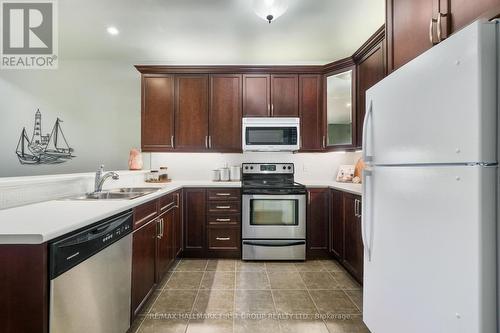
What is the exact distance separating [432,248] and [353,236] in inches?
62.9

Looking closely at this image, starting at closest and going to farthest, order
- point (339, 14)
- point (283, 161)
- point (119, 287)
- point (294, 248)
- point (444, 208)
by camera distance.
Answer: point (444, 208)
point (119, 287)
point (339, 14)
point (294, 248)
point (283, 161)

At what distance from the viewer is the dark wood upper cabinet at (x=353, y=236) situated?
→ 7.47 ft

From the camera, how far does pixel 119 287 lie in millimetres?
1439

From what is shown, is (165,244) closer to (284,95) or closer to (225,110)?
(225,110)

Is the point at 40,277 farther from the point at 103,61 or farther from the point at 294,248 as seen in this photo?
the point at 103,61

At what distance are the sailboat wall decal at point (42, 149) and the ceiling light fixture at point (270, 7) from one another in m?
3.22

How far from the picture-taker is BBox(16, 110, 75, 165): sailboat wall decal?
3.57 m

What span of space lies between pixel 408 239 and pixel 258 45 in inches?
111

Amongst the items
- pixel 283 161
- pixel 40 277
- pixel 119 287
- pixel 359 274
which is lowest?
pixel 359 274

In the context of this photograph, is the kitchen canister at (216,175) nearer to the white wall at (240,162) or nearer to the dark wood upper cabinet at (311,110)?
the white wall at (240,162)

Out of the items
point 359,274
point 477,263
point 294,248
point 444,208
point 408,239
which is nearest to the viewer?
point 477,263

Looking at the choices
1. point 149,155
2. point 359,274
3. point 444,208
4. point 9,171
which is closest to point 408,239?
point 444,208

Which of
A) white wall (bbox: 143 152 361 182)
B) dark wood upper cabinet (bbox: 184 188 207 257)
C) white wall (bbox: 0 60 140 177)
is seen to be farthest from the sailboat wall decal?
dark wood upper cabinet (bbox: 184 188 207 257)

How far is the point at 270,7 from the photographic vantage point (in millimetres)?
2199
